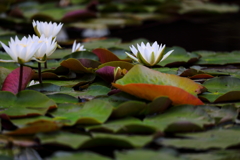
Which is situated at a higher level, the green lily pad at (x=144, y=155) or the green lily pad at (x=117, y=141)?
the green lily pad at (x=117, y=141)

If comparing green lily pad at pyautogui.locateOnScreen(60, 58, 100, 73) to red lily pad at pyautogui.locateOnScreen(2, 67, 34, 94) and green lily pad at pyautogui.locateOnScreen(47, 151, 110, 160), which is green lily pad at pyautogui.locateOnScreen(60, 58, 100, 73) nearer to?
red lily pad at pyautogui.locateOnScreen(2, 67, 34, 94)

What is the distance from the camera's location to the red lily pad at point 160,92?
143 centimetres

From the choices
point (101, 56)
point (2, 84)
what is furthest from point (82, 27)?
point (2, 84)

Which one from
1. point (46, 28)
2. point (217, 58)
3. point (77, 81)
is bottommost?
point (77, 81)

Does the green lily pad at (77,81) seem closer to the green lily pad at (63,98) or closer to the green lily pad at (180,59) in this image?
the green lily pad at (63,98)

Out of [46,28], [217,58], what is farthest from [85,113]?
[217,58]

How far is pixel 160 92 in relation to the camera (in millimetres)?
1446

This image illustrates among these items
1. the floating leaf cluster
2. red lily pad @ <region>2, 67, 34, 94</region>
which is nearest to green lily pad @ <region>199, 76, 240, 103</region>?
the floating leaf cluster

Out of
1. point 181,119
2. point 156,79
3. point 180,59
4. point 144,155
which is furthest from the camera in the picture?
point 180,59

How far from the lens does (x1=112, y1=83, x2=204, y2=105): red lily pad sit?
1426 mm

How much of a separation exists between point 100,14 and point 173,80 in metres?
3.45

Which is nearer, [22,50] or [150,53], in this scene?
[22,50]

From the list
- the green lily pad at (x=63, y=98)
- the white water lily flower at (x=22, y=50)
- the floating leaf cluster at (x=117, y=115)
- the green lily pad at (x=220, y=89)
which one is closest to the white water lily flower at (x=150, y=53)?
the floating leaf cluster at (x=117, y=115)

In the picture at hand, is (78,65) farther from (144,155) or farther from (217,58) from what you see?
(217,58)
